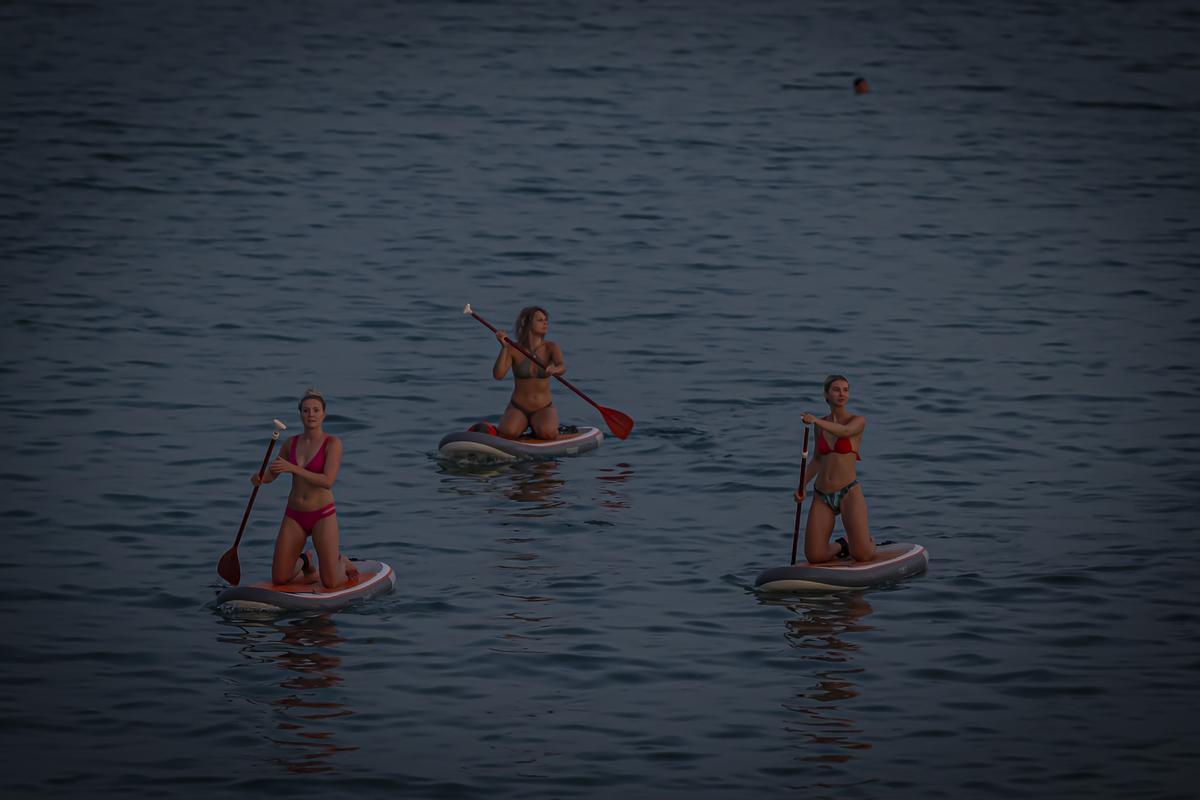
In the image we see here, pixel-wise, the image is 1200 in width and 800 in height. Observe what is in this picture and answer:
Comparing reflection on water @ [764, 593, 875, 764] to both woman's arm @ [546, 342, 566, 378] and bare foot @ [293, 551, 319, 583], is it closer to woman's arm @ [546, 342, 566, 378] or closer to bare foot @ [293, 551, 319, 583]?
bare foot @ [293, 551, 319, 583]

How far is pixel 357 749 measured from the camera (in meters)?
14.5

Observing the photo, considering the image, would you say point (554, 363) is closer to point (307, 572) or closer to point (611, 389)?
point (611, 389)

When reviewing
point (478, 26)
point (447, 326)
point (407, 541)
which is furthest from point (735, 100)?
point (407, 541)

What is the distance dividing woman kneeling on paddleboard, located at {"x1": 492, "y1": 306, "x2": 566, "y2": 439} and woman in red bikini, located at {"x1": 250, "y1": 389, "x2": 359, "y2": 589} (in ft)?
17.4

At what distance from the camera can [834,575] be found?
17422mm

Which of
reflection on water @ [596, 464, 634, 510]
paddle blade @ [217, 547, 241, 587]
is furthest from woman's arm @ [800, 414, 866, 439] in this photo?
paddle blade @ [217, 547, 241, 587]

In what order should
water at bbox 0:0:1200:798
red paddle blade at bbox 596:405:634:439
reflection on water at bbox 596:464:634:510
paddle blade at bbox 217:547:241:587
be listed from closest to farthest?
water at bbox 0:0:1200:798 → paddle blade at bbox 217:547:241:587 → reflection on water at bbox 596:464:634:510 → red paddle blade at bbox 596:405:634:439

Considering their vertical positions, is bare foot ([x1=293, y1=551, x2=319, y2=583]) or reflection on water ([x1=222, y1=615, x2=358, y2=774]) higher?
bare foot ([x1=293, y1=551, x2=319, y2=583])

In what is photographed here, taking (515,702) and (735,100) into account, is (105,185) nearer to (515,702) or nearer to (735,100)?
(735,100)

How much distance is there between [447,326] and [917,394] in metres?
7.32

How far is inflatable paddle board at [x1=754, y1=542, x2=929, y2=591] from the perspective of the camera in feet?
57.2

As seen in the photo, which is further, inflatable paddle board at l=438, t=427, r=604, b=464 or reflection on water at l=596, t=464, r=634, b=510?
inflatable paddle board at l=438, t=427, r=604, b=464

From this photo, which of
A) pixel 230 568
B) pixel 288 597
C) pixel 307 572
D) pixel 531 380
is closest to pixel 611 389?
pixel 531 380

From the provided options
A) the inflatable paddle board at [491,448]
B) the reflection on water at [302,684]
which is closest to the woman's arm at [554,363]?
the inflatable paddle board at [491,448]
